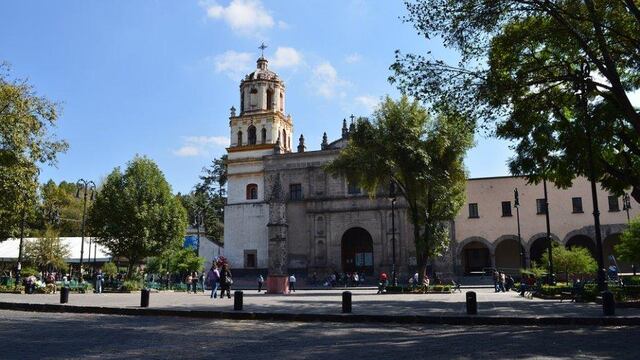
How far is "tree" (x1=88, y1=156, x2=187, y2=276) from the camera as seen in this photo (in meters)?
35.6

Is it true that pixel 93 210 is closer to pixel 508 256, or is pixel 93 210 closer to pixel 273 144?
pixel 273 144

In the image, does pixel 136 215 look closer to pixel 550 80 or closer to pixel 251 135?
pixel 251 135

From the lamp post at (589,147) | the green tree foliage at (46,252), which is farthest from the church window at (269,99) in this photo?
the lamp post at (589,147)

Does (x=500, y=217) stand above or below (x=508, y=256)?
above

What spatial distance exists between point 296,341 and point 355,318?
14.5ft

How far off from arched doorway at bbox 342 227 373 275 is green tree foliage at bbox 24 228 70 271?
24223 millimetres

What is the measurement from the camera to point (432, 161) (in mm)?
29469

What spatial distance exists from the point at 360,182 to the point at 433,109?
1269cm

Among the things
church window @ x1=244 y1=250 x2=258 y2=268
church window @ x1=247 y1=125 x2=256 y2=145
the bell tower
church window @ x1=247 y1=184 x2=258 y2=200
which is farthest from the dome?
church window @ x1=244 y1=250 x2=258 y2=268

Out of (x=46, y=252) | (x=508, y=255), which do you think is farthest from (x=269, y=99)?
(x=508, y=255)

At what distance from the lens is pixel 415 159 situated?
28547 mm

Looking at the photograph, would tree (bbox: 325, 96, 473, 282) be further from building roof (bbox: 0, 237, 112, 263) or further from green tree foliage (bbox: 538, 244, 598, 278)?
building roof (bbox: 0, 237, 112, 263)

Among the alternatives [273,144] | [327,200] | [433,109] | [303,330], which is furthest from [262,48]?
[303,330]

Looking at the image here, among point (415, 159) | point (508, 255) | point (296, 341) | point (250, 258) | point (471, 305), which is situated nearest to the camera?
point (296, 341)
